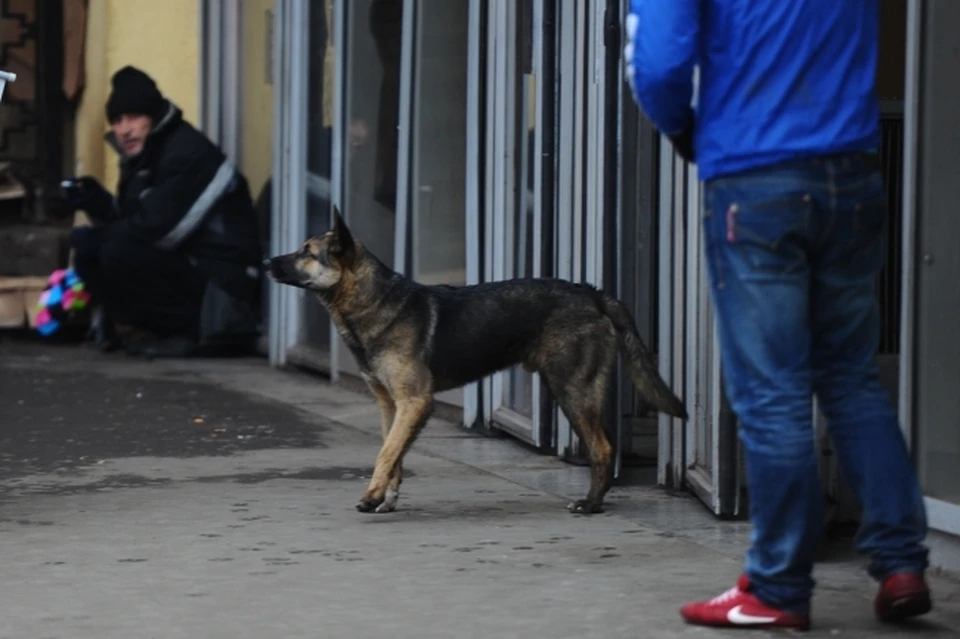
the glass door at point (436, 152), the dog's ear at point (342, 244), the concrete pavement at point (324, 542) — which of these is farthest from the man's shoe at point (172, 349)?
the dog's ear at point (342, 244)

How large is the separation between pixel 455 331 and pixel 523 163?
152cm

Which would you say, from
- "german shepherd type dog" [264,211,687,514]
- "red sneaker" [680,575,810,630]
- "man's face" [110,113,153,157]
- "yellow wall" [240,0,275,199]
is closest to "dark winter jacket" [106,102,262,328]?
"man's face" [110,113,153,157]

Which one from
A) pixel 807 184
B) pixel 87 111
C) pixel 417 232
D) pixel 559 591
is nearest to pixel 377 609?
pixel 559 591

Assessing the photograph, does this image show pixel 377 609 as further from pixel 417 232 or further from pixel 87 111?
pixel 87 111

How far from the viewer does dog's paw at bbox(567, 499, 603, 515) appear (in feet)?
21.6

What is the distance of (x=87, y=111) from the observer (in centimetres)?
1370

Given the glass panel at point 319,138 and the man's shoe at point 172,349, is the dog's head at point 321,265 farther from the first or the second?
the man's shoe at point 172,349

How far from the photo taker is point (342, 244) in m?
6.79

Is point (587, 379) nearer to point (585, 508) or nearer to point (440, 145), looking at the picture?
point (585, 508)

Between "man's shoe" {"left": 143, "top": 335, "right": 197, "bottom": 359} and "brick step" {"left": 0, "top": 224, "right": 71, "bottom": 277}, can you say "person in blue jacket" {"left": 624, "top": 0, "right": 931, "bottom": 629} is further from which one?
"brick step" {"left": 0, "top": 224, "right": 71, "bottom": 277}

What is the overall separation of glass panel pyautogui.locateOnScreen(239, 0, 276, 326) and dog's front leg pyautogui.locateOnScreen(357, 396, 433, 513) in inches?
210

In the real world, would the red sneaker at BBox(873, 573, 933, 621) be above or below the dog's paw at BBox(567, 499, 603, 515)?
above

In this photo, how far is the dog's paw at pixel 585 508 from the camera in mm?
6594

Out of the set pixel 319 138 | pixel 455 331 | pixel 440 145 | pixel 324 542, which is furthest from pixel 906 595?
pixel 319 138
